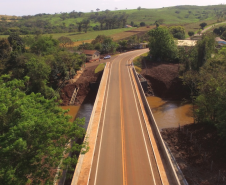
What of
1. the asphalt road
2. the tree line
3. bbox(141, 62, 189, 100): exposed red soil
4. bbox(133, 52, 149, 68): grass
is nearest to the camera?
the asphalt road

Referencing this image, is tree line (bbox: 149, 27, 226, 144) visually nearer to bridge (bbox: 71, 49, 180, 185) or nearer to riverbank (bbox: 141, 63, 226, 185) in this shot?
riverbank (bbox: 141, 63, 226, 185)

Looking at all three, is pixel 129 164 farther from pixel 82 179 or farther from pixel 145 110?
pixel 145 110

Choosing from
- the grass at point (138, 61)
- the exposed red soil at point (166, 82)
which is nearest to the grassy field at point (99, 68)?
the grass at point (138, 61)

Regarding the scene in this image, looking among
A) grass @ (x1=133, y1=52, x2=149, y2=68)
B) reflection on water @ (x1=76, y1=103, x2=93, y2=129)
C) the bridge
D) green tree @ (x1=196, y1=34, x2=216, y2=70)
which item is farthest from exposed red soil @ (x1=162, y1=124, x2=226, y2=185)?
grass @ (x1=133, y1=52, x2=149, y2=68)

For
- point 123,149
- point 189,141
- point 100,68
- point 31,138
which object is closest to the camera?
point 31,138

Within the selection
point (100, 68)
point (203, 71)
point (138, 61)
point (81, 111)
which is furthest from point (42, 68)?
point (203, 71)

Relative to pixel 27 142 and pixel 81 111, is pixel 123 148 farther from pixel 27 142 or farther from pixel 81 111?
pixel 81 111

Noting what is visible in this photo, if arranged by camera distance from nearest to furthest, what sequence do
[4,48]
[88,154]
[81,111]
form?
[88,154]
[81,111]
[4,48]
